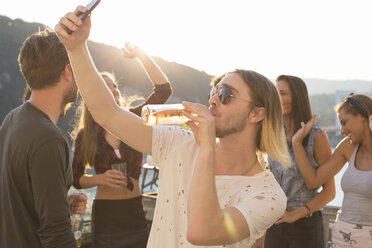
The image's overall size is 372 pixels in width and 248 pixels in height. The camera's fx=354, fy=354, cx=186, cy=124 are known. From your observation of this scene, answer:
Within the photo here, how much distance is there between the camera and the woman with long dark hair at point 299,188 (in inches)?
114

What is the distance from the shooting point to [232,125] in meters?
1.81

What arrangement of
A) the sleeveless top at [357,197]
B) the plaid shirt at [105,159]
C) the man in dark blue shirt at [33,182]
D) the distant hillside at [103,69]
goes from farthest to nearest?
the distant hillside at [103,69], the plaid shirt at [105,159], the sleeveless top at [357,197], the man in dark blue shirt at [33,182]

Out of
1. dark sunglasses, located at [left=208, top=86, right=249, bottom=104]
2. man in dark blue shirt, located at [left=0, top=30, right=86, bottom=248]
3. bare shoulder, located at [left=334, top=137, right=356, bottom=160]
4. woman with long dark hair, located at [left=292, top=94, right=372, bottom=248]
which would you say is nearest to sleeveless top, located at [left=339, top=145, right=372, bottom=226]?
woman with long dark hair, located at [left=292, top=94, right=372, bottom=248]

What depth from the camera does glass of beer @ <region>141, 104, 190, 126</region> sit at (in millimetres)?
1947

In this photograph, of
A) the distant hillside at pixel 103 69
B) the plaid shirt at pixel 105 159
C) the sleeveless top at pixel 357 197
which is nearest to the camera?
the sleeveless top at pixel 357 197

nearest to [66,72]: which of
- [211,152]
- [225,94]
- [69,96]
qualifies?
[69,96]

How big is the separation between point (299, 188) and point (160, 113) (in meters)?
1.62

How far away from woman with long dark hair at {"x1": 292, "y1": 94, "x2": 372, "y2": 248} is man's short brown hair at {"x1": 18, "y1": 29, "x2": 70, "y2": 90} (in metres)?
1.94

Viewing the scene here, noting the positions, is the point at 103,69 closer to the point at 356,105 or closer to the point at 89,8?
the point at 356,105

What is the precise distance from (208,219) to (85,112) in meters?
2.02

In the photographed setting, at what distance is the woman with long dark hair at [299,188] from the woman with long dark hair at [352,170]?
97 mm

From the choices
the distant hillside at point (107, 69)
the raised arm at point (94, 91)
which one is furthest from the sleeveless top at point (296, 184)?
the distant hillside at point (107, 69)

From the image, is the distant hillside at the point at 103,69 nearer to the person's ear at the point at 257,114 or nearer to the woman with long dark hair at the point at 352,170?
the woman with long dark hair at the point at 352,170

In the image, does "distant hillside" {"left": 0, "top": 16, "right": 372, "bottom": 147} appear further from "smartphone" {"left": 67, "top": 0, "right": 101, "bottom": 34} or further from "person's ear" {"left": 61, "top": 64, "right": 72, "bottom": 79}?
"smartphone" {"left": 67, "top": 0, "right": 101, "bottom": 34}
